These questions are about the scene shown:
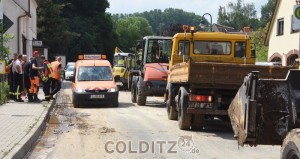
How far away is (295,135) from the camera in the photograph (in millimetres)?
5422

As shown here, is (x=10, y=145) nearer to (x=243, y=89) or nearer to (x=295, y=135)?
(x=243, y=89)

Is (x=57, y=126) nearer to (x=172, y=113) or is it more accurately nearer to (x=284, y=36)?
(x=172, y=113)

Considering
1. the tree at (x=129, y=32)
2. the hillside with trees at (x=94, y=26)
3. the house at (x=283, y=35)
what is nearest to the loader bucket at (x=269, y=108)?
the house at (x=283, y=35)

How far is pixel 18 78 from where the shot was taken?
18.6m

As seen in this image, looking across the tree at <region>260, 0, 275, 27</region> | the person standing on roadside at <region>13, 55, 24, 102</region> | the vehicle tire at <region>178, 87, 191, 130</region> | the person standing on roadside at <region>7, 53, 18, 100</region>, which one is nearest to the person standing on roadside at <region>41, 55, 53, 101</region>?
the person standing on roadside at <region>13, 55, 24, 102</region>

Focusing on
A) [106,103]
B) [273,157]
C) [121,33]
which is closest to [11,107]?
[106,103]

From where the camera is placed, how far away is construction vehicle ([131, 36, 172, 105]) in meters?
18.8

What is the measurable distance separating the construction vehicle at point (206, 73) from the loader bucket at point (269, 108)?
4.83 meters

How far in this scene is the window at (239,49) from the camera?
1469 centimetres

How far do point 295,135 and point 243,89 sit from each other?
3.86 ft

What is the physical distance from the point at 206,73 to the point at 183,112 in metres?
1.25

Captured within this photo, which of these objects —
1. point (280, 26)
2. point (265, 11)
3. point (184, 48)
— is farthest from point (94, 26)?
point (265, 11)

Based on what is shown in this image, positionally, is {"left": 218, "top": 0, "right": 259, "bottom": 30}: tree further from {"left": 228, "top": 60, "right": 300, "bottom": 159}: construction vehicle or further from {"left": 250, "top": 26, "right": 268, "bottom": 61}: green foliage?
{"left": 228, "top": 60, "right": 300, "bottom": 159}: construction vehicle

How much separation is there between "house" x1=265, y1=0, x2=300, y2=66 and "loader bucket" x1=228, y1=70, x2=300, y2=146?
77.2 feet
